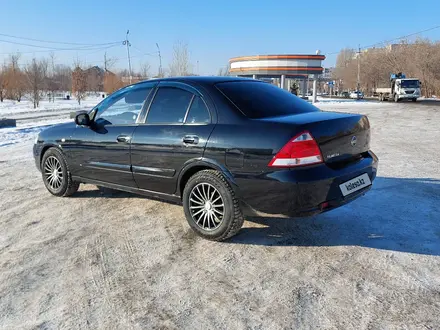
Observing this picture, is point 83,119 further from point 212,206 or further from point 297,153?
point 297,153

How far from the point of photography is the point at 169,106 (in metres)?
4.15

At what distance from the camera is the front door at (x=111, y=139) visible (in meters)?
4.46

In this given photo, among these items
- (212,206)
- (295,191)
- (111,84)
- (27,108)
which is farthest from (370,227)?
(111,84)

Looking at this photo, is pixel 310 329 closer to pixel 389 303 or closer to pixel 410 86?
pixel 389 303

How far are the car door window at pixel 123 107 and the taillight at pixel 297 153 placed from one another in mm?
1961

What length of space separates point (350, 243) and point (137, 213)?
248 cm

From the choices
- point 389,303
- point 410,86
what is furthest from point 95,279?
point 410,86

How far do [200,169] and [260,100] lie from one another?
0.96 meters

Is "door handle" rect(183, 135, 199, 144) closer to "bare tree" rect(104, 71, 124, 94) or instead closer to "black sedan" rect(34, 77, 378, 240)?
"black sedan" rect(34, 77, 378, 240)

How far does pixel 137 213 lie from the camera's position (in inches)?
183

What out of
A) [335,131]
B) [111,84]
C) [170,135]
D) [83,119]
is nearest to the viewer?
[335,131]

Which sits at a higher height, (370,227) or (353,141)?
(353,141)

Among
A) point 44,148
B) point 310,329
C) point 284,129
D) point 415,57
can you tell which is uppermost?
point 415,57

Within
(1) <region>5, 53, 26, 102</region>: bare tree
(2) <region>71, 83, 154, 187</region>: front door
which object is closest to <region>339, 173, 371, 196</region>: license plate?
(2) <region>71, 83, 154, 187</region>: front door
